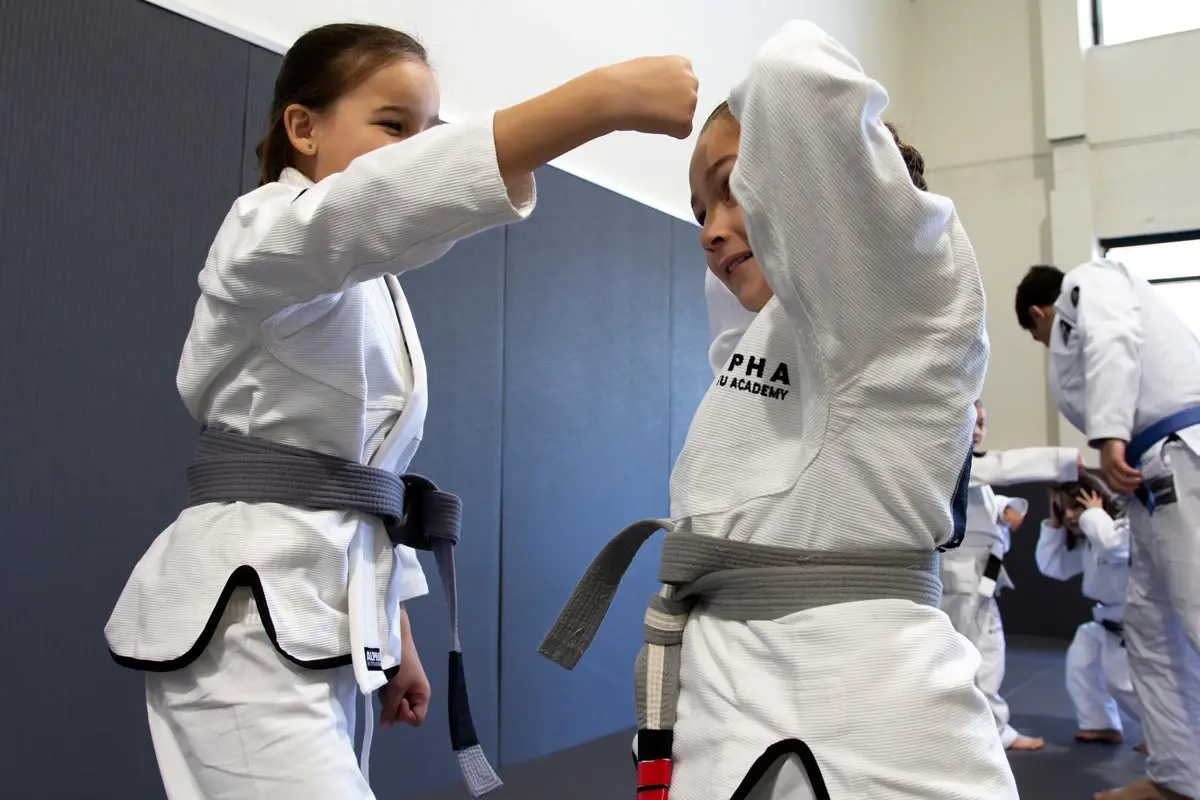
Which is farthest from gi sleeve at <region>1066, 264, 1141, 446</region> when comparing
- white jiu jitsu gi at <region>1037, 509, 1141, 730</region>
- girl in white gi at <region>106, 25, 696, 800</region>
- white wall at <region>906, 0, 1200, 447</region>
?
white wall at <region>906, 0, 1200, 447</region>

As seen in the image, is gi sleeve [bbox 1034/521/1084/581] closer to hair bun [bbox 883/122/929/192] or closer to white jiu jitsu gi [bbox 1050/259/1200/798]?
white jiu jitsu gi [bbox 1050/259/1200/798]

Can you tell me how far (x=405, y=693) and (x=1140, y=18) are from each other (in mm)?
7853

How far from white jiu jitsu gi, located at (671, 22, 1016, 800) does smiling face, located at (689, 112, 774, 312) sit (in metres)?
0.18

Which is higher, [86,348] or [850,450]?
[86,348]

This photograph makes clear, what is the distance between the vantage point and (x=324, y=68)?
Answer: 1.40 meters

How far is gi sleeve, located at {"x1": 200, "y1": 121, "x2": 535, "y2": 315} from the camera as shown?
0.90m

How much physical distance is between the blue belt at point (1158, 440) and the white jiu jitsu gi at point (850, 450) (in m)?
2.09

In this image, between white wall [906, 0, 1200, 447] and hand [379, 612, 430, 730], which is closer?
hand [379, 612, 430, 730]

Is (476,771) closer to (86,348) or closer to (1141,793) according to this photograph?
(86,348)

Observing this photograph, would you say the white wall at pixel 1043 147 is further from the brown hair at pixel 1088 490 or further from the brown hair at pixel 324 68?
the brown hair at pixel 324 68

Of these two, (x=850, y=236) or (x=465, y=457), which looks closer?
(x=850, y=236)

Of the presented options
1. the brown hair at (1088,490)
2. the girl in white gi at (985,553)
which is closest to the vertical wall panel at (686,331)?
the girl in white gi at (985,553)

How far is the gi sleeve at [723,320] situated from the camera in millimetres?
1371

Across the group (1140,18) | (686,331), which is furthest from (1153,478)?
(1140,18)
